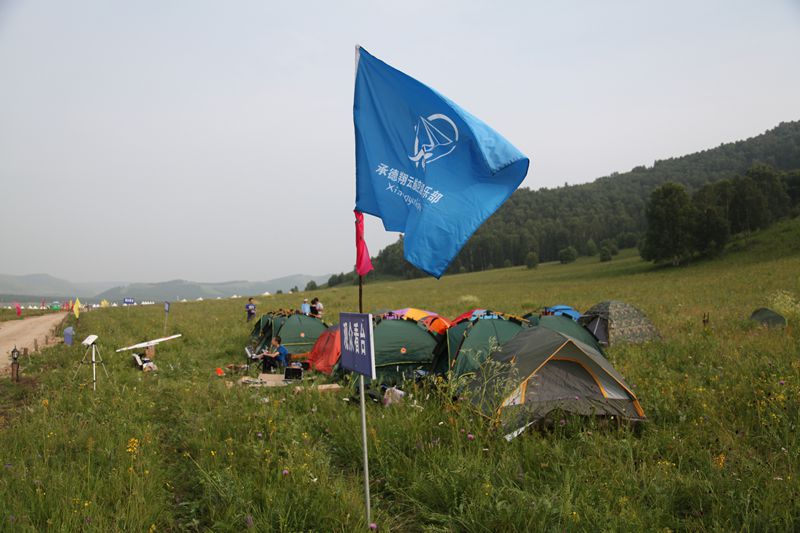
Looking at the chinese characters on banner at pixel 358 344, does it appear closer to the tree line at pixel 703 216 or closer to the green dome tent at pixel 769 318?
the green dome tent at pixel 769 318

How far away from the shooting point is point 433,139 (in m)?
4.52

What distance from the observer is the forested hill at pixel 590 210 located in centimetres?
10444

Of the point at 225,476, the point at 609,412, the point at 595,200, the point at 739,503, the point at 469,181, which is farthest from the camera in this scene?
the point at 595,200

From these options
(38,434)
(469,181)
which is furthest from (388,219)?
(38,434)

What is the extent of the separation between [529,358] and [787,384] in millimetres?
3608

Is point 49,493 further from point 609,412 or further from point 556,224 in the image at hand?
point 556,224

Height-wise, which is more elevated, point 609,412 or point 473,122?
point 473,122

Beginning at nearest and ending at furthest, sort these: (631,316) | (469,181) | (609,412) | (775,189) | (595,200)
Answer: (469,181)
(609,412)
(631,316)
(775,189)
(595,200)

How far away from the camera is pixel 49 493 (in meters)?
3.68

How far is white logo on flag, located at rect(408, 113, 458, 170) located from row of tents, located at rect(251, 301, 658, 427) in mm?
2584

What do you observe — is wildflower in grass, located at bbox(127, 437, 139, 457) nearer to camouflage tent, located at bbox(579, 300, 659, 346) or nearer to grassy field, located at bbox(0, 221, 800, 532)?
grassy field, located at bbox(0, 221, 800, 532)

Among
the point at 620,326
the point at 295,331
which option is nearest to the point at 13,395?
the point at 295,331

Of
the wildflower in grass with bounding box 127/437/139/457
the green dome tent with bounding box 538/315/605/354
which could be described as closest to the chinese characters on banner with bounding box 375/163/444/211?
the wildflower in grass with bounding box 127/437/139/457

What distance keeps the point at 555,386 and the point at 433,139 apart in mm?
3642
